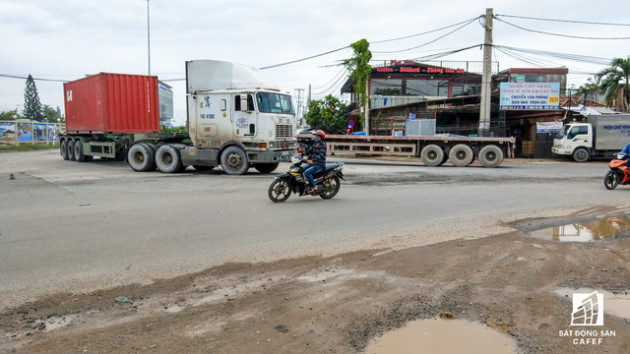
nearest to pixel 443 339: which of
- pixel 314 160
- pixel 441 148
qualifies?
pixel 314 160

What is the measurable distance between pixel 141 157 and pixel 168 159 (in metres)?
1.26

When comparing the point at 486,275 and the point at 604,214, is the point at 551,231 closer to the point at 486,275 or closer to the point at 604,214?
the point at 604,214

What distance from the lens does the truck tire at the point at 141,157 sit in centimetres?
1623

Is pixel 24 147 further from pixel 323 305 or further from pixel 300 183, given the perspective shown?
pixel 323 305

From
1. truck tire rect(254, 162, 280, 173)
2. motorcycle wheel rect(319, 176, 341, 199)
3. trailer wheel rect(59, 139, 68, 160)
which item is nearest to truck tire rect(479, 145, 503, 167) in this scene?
truck tire rect(254, 162, 280, 173)

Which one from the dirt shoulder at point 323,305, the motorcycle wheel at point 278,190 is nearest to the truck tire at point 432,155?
the motorcycle wheel at point 278,190

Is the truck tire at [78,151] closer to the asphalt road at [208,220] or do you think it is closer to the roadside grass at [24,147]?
the asphalt road at [208,220]

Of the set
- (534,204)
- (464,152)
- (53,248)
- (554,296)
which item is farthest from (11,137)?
(554,296)

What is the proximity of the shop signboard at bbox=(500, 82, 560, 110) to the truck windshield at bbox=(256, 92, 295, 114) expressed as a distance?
17.7 metres

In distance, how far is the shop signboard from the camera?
90.3ft

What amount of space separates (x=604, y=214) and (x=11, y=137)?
38.8 metres

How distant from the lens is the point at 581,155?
24516 millimetres

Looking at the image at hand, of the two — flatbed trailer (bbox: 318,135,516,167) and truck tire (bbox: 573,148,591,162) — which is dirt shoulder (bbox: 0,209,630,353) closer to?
flatbed trailer (bbox: 318,135,516,167)

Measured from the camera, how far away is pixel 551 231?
6855 mm
